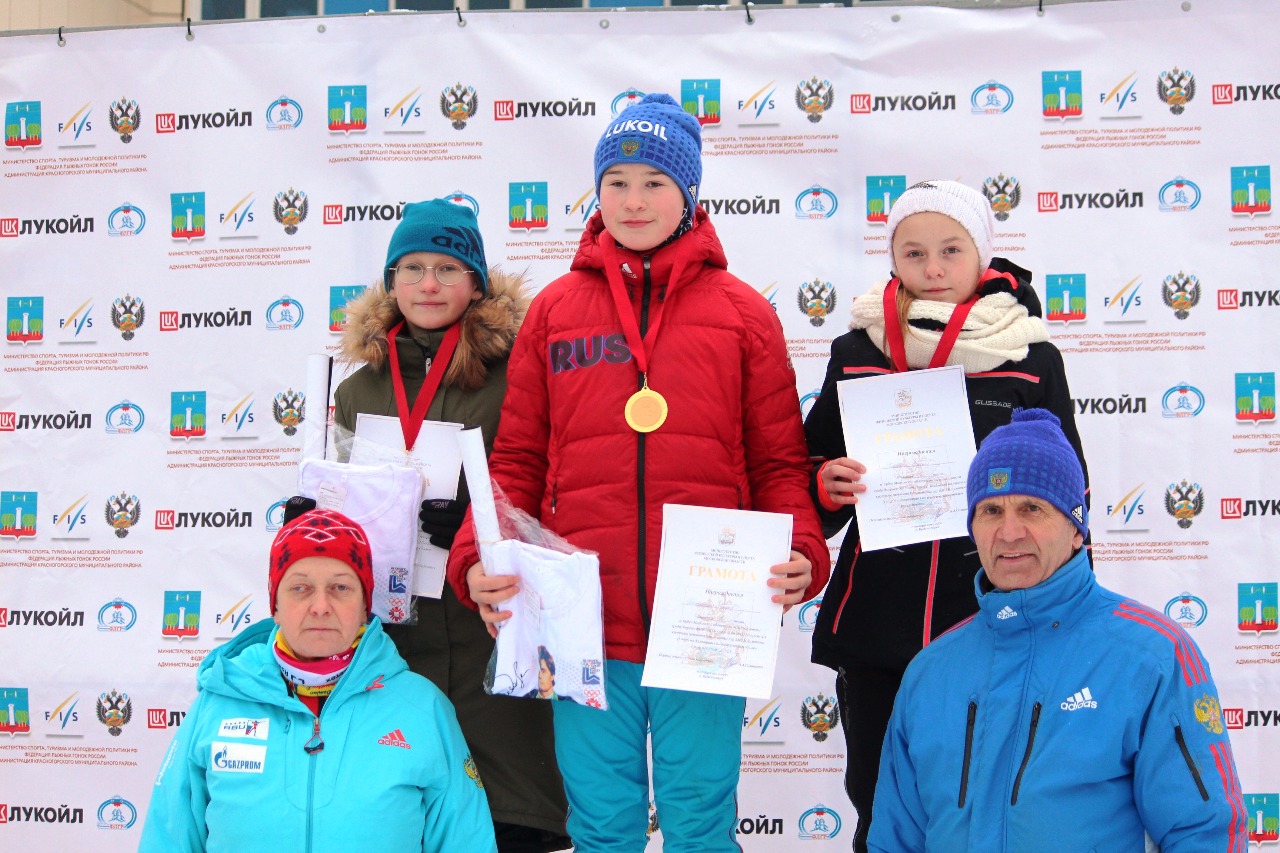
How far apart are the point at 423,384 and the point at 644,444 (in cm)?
73

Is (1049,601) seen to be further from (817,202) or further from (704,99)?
(704,99)

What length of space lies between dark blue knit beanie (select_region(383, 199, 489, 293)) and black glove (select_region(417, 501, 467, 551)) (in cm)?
66

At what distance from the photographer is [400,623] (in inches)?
108

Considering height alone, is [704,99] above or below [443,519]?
above

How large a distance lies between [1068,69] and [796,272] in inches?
48.8

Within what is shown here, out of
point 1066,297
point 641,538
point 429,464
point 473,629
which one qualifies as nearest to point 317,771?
point 473,629

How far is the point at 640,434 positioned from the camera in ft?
7.95

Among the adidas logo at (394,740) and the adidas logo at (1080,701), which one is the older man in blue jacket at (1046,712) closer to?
the adidas logo at (1080,701)

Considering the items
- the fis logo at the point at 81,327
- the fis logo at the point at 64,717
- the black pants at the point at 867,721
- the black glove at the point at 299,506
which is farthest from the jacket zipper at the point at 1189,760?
the fis logo at the point at 81,327

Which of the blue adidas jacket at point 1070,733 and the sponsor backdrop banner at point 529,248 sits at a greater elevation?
the sponsor backdrop banner at point 529,248

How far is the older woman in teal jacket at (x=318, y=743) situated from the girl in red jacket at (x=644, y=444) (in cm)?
26

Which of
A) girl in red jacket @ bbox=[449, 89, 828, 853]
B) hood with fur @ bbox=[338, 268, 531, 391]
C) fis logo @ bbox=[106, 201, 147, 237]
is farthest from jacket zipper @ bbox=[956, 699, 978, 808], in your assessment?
fis logo @ bbox=[106, 201, 147, 237]

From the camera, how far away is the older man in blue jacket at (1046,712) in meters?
1.88

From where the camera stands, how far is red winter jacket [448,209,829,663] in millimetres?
2408
